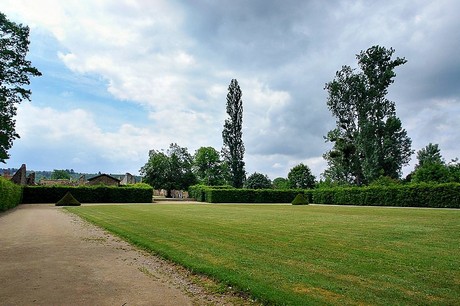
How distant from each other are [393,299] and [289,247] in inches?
170

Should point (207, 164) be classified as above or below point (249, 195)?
above

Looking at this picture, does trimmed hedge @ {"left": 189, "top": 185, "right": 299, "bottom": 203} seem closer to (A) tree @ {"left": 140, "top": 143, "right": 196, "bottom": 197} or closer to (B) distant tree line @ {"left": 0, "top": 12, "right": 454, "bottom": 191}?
(B) distant tree line @ {"left": 0, "top": 12, "right": 454, "bottom": 191}

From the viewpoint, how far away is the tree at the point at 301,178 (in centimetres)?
8525

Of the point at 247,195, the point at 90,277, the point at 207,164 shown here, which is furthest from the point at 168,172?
the point at 90,277

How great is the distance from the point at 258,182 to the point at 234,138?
11367 millimetres

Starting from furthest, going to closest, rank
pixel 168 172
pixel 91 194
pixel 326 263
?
pixel 168 172 → pixel 91 194 → pixel 326 263

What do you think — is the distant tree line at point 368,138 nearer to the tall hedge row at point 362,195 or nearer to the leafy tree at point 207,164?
the tall hedge row at point 362,195

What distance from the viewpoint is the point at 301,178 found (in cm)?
8612

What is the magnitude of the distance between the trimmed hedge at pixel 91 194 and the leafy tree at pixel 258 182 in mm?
27590

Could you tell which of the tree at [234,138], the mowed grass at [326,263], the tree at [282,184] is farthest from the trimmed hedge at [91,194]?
the tree at [282,184]

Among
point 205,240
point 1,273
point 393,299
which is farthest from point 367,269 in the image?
point 1,273

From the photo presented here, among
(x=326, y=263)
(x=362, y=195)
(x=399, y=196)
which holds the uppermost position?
(x=362, y=195)

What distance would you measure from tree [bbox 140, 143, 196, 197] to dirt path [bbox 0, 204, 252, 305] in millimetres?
64759

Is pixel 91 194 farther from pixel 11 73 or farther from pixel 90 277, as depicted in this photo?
pixel 90 277
